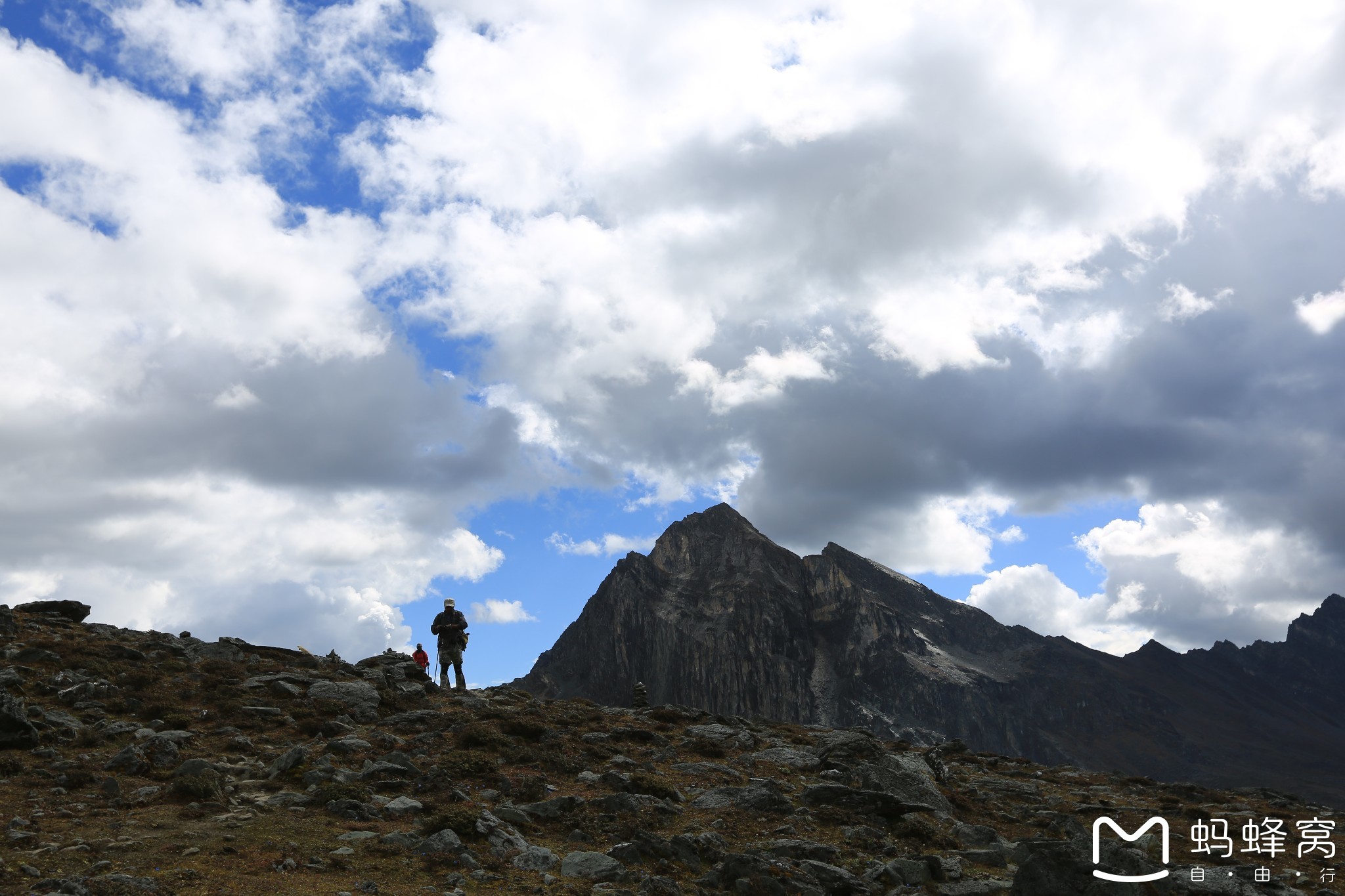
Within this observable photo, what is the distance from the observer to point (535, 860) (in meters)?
16.4

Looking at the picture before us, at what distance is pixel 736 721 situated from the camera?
113ft

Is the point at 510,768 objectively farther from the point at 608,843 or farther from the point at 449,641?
the point at 449,641

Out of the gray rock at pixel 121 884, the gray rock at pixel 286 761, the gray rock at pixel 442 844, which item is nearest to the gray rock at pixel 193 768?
the gray rock at pixel 286 761

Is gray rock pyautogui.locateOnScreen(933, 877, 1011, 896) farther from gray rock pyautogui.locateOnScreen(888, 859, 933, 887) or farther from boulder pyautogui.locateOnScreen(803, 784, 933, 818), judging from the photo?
boulder pyautogui.locateOnScreen(803, 784, 933, 818)

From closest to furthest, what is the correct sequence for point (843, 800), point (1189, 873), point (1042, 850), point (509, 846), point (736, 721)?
point (1042, 850)
point (509, 846)
point (1189, 873)
point (843, 800)
point (736, 721)

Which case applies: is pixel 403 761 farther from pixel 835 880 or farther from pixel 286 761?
pixel 835 880

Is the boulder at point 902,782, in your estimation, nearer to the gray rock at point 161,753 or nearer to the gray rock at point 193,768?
the gray rock at point 193,768

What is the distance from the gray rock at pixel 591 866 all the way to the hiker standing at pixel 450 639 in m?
21.1

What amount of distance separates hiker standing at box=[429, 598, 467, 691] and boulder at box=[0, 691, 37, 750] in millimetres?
16746

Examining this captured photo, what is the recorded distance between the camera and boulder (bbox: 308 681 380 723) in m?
26.7

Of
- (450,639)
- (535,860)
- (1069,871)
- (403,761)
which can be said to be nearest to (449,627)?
(450,639)

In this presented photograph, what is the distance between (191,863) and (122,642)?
2043 centimetres

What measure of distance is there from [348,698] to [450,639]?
8.81 m

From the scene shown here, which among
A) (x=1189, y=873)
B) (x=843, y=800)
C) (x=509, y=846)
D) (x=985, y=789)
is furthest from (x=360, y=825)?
(x=985, y=789)
